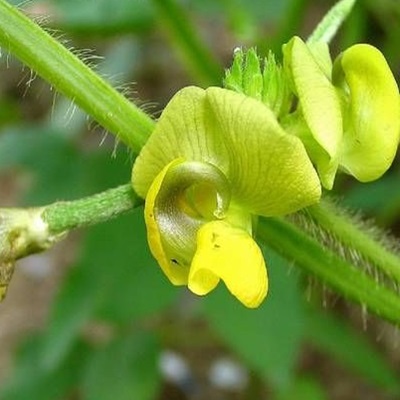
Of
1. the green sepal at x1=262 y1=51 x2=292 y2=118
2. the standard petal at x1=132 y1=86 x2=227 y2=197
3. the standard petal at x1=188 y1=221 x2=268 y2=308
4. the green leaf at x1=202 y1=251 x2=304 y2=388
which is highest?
the green sepal at x1=262 y1=51 x2=292 y2=118

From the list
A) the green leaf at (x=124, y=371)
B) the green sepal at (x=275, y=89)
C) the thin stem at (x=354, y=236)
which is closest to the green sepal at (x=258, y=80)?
the green sepal at (x=275, y=89)

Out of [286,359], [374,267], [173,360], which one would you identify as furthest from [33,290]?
[374,267]

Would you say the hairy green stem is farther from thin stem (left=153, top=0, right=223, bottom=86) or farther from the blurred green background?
thin stem (left=153, top=0, right=223, bottom=86)

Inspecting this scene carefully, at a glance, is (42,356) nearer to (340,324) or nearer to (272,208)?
(340,324)

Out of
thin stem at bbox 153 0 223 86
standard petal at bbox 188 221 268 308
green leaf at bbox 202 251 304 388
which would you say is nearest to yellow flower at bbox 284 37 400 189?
standard petal at bbox 188 221 268 308

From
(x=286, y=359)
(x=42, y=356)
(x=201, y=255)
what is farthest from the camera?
(x=42, y=356)
